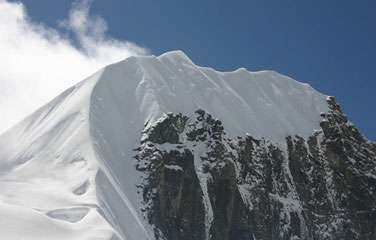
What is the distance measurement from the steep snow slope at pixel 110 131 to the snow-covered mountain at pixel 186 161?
8.1 inches

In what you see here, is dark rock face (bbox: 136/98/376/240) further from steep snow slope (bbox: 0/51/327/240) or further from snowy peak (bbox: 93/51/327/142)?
snowy peak (bbox: 93/51/327/142)

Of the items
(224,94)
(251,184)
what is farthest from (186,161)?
(224,94)

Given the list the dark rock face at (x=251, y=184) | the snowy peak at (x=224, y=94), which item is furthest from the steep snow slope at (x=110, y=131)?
the dark rock face at (x=251, y=184)

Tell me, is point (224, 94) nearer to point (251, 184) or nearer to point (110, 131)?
point (251, 184)

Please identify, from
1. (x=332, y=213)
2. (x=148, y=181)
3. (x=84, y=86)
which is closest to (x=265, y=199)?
(x=332, y=213)

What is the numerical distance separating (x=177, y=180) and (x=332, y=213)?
2116 cm

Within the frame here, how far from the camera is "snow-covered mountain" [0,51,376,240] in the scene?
6475cm

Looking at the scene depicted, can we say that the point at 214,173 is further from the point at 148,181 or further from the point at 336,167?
the point at 336,167

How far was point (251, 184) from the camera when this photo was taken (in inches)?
3002

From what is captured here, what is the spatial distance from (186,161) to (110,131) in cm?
967

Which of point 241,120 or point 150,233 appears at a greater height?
point 241,120

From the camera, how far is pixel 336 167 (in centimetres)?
8394

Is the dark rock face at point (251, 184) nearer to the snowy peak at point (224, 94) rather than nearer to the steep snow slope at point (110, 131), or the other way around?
the steep snow slope at point (110, 131)

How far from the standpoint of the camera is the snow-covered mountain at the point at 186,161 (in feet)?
212
